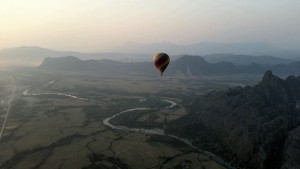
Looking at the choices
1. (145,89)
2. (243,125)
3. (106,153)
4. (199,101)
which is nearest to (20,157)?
(106,153)

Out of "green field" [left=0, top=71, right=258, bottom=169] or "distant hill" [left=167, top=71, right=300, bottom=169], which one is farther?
"green field" [left=0, top=71, right=258, bottom=169]

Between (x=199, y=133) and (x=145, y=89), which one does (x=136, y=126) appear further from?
(x=145, y=89)

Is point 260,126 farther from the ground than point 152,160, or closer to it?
farther from the ground

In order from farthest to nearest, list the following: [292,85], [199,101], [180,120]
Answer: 1. [199,101]
2. [292,85]
3. [180,120]

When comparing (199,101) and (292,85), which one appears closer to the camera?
(292,85)

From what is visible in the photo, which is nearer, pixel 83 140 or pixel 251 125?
pixel 251 125

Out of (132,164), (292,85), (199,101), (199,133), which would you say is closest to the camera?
(132,164)

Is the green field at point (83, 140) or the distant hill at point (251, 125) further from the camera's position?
the green field at point (83, 140)

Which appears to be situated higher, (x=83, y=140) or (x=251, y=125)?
(x=251, y=125)
